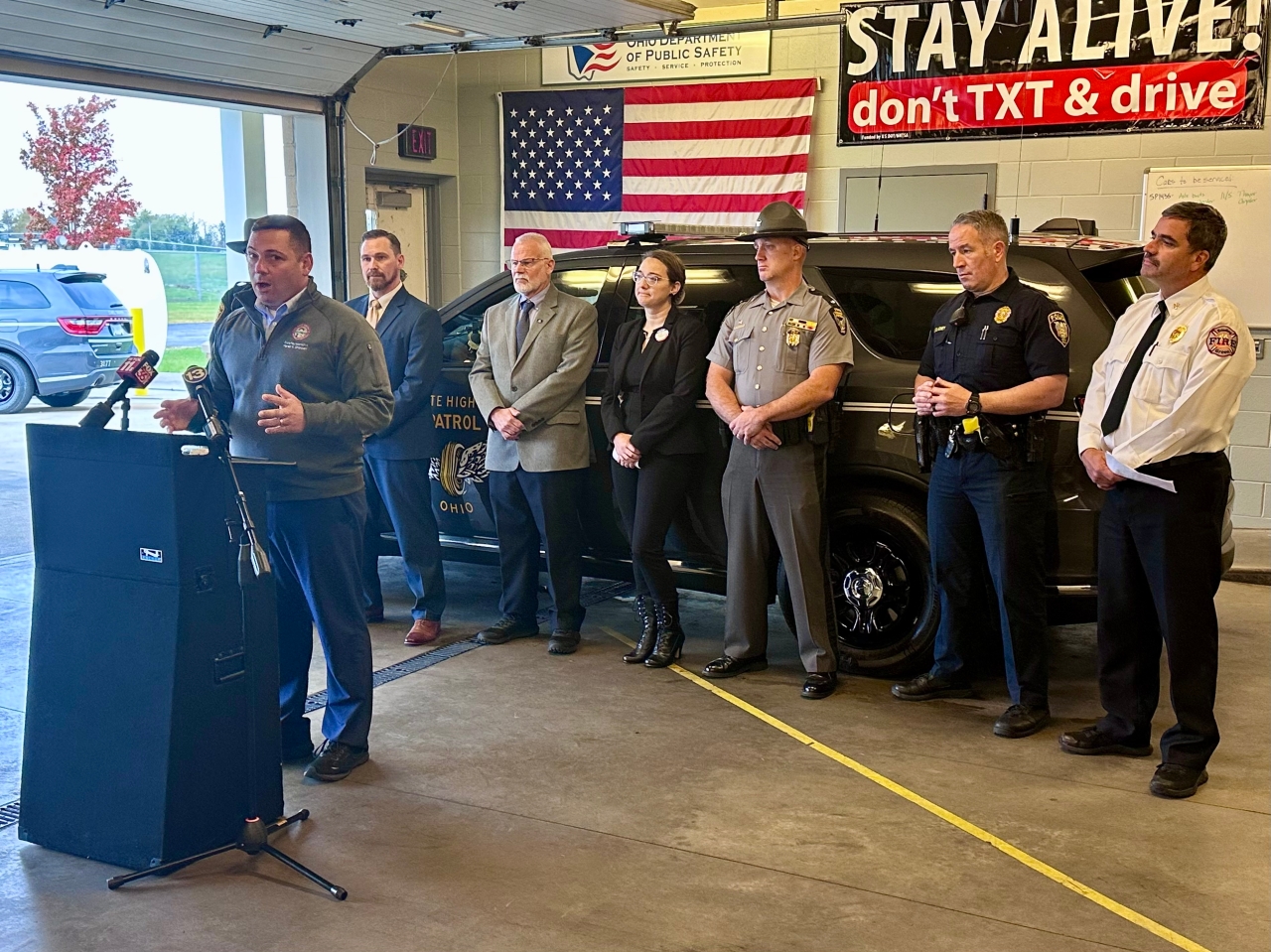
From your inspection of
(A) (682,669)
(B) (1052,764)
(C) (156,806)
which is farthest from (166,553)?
(B) (1052,764)

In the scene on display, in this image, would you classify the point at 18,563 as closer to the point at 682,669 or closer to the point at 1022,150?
the point at 682,669

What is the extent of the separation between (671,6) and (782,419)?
322cm

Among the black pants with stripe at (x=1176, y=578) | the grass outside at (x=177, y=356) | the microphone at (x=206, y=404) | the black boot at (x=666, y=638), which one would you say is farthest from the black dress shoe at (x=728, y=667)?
the grass outside at (x=177, y=356)

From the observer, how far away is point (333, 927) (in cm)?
315

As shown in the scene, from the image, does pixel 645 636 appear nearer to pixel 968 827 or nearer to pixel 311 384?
pixel 968 827

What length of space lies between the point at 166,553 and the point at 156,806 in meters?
0.69

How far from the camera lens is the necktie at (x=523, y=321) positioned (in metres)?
5.56

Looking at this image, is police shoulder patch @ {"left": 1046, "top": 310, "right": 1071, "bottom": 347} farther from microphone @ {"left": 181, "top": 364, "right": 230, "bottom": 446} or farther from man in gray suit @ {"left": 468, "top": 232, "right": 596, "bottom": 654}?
microphone @ {"left": 181, "top": 364, "right": 230, "bottom": 446}

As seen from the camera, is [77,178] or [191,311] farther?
[77,178]

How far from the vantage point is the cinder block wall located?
26.8ft

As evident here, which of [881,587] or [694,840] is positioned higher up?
[881,587]

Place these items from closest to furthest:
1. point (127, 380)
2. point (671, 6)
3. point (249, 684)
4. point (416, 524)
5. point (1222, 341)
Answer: point (127, 380) < point (249, 684) < point (1222, 341) < point (416, 524) < point (671, 6)

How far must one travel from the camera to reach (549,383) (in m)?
5.44

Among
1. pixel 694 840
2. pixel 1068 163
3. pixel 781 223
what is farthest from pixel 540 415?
pixel 1068 163
